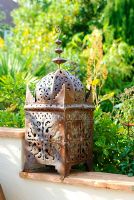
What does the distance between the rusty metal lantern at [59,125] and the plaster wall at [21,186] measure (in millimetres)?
106

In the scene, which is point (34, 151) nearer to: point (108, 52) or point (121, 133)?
point (121, 133)

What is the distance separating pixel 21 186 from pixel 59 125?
66 cm

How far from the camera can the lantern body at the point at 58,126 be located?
3.53 m

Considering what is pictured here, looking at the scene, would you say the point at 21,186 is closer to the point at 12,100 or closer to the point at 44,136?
the point at 44,136

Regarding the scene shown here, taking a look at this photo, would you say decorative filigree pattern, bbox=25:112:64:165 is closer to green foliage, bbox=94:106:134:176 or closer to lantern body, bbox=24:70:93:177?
lantern body, bbox=24:70:93:177

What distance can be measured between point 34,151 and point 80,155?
0.35 metres

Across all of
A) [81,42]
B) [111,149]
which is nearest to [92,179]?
[111,149]

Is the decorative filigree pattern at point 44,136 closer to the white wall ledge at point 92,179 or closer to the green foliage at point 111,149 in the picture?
the white wall ledge at point 92,179

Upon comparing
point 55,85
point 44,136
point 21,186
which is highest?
point 55,85

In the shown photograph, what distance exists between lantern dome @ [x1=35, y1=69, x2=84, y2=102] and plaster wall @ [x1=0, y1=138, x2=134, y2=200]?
43 centimetres

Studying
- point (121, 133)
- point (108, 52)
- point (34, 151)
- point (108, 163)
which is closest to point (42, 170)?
point (34, 151)

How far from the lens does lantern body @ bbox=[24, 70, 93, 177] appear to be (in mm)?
3533

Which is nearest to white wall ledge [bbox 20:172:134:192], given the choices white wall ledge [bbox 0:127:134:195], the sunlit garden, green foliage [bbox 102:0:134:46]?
white wall ledge [bbox 0:127:134:195]

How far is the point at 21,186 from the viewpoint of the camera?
12.6 feet
